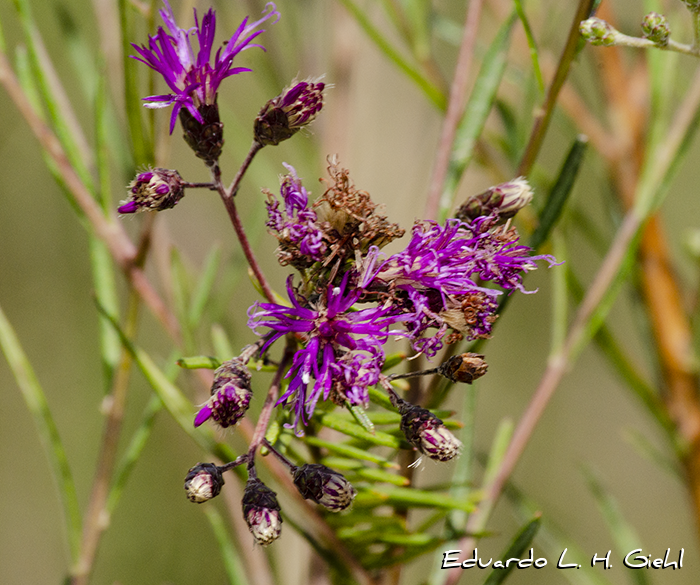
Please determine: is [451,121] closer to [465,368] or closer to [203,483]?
[465,368]

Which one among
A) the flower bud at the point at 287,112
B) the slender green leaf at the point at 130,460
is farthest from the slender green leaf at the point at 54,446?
the flower bud at the point at 287,112

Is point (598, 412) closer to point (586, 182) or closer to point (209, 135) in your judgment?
point (586, 182)

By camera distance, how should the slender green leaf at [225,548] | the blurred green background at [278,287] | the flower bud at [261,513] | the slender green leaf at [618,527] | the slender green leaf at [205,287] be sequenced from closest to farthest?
the flower bud at [261,513] < the slender green leaf at [225,548] < the slender green leaf at [205,287] < the slender green leaf at [618,527] < the blurred green background at [278,287]

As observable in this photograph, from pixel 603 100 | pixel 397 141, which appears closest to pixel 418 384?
pixel 603 100

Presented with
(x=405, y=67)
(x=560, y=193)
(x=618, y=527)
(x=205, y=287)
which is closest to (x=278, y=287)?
(x=205, y=287)

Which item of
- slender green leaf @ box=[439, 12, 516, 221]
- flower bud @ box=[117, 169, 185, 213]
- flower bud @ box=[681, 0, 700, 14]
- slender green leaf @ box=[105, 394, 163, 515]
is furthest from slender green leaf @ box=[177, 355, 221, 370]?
flower bud @ box=[681, 0, 700, 14]

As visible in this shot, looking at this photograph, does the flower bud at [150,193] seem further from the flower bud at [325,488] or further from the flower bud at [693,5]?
the flower bud at [693,5]
